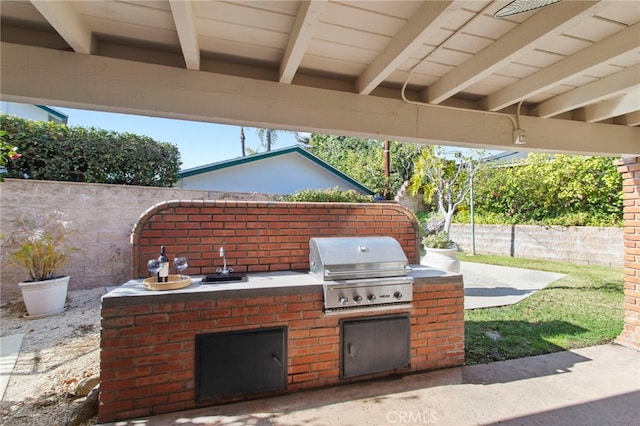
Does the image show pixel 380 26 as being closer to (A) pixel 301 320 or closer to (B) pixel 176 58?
(B) pixel 176 58

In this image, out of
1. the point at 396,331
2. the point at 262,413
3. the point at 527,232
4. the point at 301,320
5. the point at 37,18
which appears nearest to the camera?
the point at 37,18

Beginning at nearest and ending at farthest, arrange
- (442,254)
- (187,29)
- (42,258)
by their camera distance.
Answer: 1. (187,29)
2. (42,258)
3. (442,254)

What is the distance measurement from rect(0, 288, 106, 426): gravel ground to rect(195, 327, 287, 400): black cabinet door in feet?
3.08

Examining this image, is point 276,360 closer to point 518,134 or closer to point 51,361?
point 51,361

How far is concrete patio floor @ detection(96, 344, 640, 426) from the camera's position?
239 centimetres

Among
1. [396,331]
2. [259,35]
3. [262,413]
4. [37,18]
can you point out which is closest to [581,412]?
[396,331]

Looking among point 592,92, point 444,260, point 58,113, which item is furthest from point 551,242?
point 58,113

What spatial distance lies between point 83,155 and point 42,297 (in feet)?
9.48

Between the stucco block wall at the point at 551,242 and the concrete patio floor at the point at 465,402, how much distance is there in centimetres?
691

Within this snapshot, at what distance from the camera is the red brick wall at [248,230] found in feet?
10.1

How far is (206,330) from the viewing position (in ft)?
8.30

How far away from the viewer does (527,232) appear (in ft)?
34.0

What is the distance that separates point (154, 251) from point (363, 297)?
2.10 meters

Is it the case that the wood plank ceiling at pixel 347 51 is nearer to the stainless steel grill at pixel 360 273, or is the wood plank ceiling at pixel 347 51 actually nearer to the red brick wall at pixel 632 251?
the stainless steel grill at pixel 360 273
